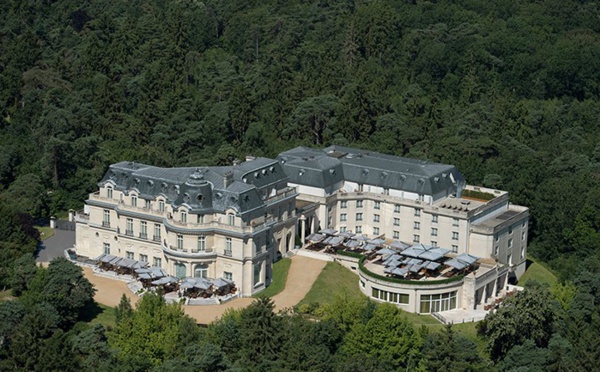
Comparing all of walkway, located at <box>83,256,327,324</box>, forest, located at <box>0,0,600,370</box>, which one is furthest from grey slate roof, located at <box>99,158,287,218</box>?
forest, located at <box>0,0,600,370</box>

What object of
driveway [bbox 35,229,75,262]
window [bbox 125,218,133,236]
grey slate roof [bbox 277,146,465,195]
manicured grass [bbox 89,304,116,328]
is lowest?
manicured grass [bbox 89,304,116,328]

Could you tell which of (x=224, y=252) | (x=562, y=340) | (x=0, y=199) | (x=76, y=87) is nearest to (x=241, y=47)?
(x=76, y=87)

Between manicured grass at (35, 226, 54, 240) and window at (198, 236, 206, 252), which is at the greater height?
window at (198, 236, 206, 252)

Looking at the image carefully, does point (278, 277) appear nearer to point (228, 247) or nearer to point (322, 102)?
point (228, 247)

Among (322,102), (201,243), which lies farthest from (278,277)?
(322,102)

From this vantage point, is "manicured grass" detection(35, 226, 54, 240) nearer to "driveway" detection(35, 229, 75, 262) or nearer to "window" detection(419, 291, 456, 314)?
"driveway" detection(35, 229, 75, 262)
